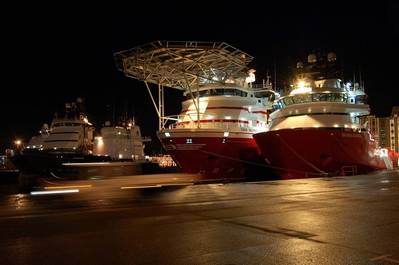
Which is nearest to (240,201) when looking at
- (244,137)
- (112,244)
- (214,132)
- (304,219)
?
(304,219)

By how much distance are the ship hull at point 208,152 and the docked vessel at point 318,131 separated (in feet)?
13.0

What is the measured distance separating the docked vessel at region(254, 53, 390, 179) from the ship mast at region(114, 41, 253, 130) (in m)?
6.91

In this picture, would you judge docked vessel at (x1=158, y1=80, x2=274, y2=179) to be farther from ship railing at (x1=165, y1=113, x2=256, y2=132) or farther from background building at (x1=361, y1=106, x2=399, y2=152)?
background building at (x1=361, y1=106, x2=399, y2=152)

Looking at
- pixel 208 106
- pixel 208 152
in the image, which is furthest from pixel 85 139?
pixel 208 152

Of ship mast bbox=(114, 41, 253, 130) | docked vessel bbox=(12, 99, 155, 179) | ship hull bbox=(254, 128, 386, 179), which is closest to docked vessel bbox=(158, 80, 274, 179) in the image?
ship mast bbox=(114, 41, 253, 130)

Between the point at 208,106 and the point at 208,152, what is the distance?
25.2 ft

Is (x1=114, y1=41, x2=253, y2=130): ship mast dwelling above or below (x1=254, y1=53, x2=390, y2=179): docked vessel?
above

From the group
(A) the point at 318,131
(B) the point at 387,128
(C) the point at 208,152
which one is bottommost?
(C) the point at 208,152

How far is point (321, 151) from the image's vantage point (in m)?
37.1

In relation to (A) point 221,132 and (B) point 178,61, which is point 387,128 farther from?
(B) point 178,61

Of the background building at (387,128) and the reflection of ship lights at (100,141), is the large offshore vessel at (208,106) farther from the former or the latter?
the background building at (387,128)

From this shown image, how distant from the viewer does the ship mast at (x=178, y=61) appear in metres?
38.8

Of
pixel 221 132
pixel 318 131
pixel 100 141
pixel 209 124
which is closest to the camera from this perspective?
pixel 318 131

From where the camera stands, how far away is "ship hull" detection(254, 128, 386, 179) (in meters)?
36.8
